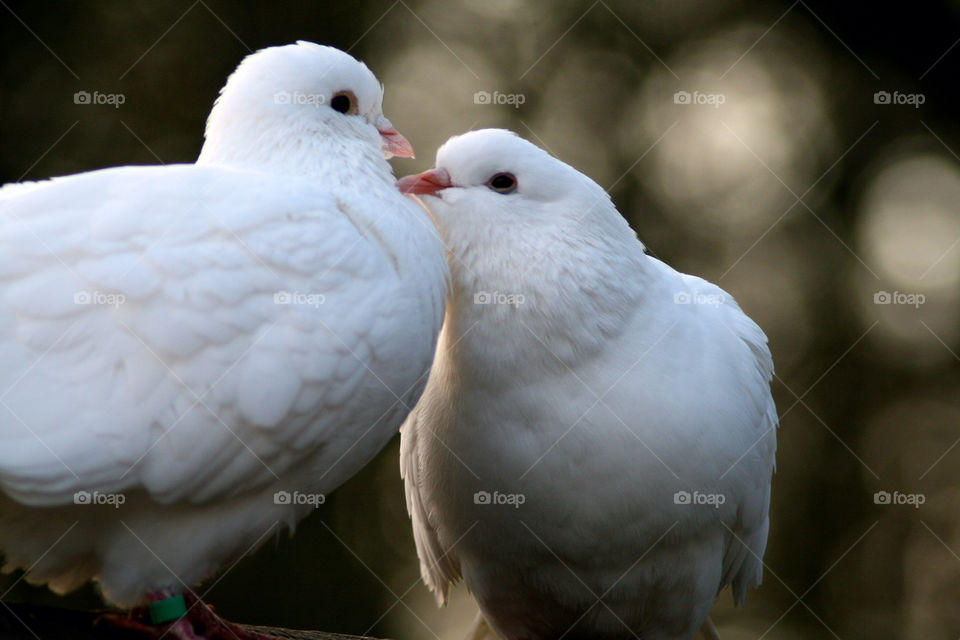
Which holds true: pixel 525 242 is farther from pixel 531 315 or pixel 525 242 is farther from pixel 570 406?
pixel 570 406

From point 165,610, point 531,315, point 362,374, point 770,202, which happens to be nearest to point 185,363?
point 362,374

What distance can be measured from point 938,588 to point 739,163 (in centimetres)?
367

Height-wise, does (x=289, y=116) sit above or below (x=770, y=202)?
above

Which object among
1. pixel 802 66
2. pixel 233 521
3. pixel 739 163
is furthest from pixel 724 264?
pixel 233 521

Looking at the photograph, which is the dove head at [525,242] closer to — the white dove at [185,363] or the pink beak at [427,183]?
the pink beak at [427,183]

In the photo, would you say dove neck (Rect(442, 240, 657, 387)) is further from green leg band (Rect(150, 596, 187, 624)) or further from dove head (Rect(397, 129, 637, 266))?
green leg band (Rect(150, 596, 187, 624))

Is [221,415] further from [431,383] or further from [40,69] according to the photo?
[40,69]

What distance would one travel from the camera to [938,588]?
913cm

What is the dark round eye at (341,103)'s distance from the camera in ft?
13.2

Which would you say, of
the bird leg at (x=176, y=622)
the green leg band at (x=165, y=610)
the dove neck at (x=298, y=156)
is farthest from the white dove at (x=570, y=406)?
the green leg band at (x=165, y=610)

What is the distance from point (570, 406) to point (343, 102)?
4.32 ft

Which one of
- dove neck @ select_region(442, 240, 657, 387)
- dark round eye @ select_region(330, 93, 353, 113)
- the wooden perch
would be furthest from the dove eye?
the wooden perch

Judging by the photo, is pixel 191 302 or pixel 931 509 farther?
pixel 931 509

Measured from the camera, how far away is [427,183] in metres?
4.13
